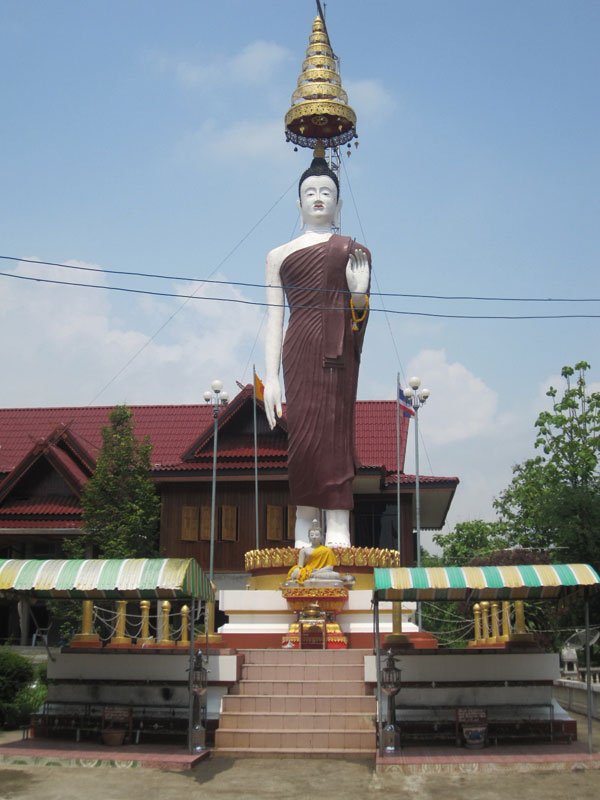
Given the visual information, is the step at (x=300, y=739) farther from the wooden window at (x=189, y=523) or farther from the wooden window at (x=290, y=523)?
the wooden window at (x=189, y=523)

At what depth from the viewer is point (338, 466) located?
16047 millimetres

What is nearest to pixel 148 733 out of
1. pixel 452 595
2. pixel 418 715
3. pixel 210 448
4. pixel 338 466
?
pixel 418 715

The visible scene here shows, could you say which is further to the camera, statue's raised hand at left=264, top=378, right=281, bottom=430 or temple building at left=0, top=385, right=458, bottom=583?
temple building at left=0, top=385, right=458, bottom=583

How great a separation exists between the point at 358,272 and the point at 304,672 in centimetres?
756

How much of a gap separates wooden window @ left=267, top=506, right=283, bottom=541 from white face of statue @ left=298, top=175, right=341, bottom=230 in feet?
25.8

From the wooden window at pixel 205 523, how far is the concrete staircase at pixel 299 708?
10.4m

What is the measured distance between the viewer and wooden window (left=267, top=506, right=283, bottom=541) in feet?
72.4

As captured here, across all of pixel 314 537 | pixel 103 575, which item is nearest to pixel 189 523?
pixel 314 537

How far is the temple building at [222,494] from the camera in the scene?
2208cm

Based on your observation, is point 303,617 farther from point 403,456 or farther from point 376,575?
point 403,456

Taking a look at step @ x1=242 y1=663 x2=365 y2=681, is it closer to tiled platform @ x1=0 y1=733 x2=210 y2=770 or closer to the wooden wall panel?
tiled platform @ x1=0 y1=733 x2=210 y2=770

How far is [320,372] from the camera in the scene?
16.4m

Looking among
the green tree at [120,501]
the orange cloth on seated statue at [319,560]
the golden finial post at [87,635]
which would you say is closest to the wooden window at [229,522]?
the green tree at [120,501]

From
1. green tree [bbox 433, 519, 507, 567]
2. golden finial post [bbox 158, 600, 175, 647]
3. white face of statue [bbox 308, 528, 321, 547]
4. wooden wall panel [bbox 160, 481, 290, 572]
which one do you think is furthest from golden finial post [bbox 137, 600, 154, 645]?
green tree [bbox 433, 519, 507, 567]
